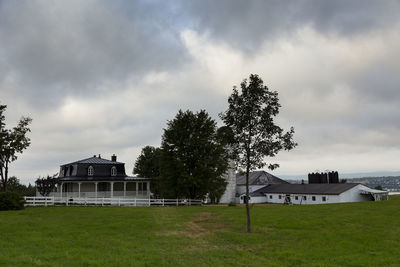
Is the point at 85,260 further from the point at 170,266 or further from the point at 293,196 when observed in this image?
the point at 293,196

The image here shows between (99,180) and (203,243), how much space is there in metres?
32.5

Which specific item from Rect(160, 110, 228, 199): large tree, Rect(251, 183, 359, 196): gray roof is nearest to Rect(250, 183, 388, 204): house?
Rect(251, 183, 359, 196): gray roof

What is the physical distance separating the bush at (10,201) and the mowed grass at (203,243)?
35.7ft

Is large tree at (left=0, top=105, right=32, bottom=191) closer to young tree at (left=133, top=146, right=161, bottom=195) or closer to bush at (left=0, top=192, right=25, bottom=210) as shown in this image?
bush at (left=0, top=192, right=25, bottom=210)

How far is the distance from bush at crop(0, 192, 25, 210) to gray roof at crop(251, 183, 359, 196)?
42.0m

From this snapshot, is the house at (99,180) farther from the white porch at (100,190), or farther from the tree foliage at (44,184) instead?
the tree foliage at (44,184)

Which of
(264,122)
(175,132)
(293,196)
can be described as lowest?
(293,196)

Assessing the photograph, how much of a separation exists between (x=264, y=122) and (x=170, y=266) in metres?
11.3

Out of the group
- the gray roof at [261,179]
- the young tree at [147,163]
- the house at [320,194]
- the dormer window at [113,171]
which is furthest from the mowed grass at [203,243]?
the gray roof at [261,179]

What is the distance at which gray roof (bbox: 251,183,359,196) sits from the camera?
49572mm

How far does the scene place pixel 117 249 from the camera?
1292cm

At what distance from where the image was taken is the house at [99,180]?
148ft

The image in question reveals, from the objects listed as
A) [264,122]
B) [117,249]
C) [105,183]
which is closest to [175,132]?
[105,183]

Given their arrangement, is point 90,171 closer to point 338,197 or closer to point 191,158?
point 191,158
